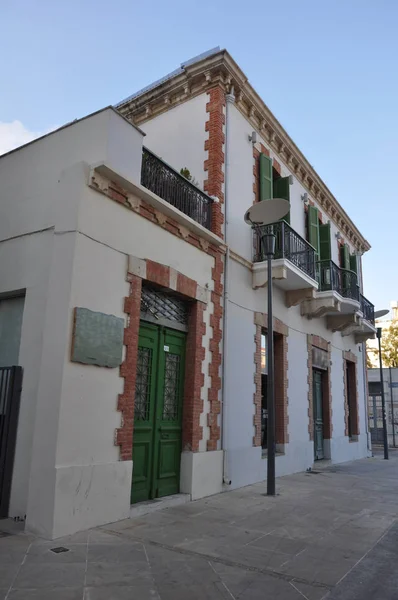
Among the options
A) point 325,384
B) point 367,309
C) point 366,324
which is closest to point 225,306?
point 325,384

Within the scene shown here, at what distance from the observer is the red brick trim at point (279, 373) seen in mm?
9914

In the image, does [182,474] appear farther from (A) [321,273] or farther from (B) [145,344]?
(A) [321,273]

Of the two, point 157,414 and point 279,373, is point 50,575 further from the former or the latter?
point 279,373

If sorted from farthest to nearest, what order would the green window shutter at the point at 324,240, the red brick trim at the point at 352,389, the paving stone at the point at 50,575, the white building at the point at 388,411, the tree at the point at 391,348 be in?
1. the tree at the point at 391,348
2. the white building at the point at 388,411
3. the red brick trim at the point at 352,389
4. the green window shutter at the point at 324,240
5. the paving stone at the point at 50,575

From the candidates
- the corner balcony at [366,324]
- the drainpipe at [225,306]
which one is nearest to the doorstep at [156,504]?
the drainpipe at [225,306]

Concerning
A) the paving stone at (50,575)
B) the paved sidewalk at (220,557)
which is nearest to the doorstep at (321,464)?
the paved sidewalk at (220,557)

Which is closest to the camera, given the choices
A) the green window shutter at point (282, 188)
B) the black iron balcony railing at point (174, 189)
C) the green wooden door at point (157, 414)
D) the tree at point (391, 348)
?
the green wooden door at point (157, 414)

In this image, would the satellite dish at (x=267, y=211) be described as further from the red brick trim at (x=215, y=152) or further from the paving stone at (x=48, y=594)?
the paving stone at (x=48, y=594)

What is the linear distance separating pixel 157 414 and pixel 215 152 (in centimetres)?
543

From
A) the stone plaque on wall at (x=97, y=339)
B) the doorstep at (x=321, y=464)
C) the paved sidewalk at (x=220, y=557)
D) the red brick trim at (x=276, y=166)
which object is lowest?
the doorstep at (x=321, y=464)

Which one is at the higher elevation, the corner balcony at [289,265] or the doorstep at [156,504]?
the corner balcony at [289,265]

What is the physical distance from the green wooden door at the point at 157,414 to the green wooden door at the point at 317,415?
6.98 metres

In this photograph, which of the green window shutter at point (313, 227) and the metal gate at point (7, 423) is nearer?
the metal gate at point (7, 423)

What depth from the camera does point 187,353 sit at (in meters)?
8.03
